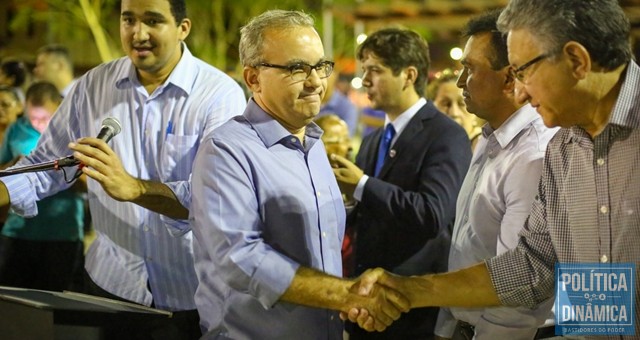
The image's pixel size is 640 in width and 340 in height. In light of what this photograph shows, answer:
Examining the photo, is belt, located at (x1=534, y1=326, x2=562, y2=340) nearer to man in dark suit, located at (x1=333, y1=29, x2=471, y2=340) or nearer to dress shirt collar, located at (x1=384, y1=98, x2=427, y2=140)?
man in dark suit, located at (x1=333, y1=29, x2=471, y2=340)

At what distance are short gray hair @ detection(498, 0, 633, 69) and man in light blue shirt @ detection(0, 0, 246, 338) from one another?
160 centimetres

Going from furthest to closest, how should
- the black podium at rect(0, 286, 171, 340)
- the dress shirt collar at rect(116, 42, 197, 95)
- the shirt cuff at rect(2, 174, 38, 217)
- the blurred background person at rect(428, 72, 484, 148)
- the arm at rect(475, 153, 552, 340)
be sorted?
the blurred background person at rect(428, 72, 484, 148) < the dress shirt collar at rect(116, 42, 197, 95) < the shirt cuff at rect(2, 174, 38, 217) < the arm at rect(475, 153, 552, 340) < the black podium at rect(0, 286, 171, 340)

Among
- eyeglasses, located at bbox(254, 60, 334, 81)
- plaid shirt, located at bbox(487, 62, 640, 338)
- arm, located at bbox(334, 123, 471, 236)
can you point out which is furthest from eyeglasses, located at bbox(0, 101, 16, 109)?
plaid shirt, located at bbox(487, 62, 640, 338)

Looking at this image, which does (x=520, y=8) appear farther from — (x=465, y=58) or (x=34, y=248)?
(x=34, y=248)

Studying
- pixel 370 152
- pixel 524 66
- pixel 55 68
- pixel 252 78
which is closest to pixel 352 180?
pixel 370 152

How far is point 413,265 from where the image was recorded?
446cm

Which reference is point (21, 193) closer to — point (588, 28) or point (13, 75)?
point (588, 28)

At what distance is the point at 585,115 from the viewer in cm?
277

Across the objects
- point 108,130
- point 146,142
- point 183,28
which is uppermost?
point 183,28

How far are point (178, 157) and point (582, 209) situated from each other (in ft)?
5.86

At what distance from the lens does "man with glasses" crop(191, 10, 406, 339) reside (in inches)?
114

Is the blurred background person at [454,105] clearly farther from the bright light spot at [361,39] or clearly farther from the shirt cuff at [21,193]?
the shirt cuff at [21,193]

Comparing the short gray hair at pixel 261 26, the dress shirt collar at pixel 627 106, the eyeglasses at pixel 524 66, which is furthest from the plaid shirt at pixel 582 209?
the short gray hair at pixel 261 26

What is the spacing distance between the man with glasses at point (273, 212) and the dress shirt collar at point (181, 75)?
28.9 inches
